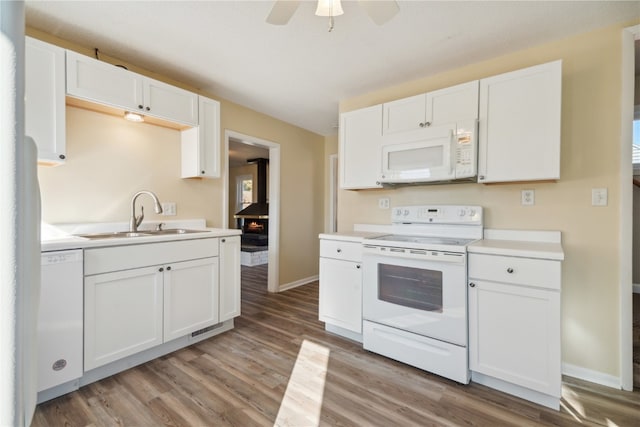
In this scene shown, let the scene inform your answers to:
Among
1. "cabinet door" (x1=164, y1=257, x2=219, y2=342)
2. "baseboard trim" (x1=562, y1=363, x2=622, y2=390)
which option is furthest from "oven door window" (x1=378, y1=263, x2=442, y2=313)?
"cabinet door" (x1=164, y1=257, x2=219, y2=342)

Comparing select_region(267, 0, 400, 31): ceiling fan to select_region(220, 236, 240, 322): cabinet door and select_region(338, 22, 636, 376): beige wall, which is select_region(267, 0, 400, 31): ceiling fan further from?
select_region(220, 236, 240, 322): cabinet door

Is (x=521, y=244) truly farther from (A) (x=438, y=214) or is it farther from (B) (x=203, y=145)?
(B) (x=203, y=145)

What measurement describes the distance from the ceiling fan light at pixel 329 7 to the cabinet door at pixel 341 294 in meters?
1.82

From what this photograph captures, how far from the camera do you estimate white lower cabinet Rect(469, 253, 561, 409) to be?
170cm

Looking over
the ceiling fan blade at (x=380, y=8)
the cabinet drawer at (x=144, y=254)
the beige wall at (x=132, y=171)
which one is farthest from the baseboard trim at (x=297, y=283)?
the ceiling fan blade at (x=380, y=8)

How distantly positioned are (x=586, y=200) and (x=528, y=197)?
0.34 metres

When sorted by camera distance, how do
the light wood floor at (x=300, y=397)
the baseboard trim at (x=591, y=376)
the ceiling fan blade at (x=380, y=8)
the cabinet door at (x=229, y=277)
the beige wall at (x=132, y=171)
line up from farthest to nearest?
1. the cabinet door at (x=229, y=277)
2. the beige wall at (x=132, y=171)
3. the baseboard trim at (x=591, y=376)
4. the light wood floor at (x=300, y=397)
5. the ceiling fan blade at (x=380, y=8)

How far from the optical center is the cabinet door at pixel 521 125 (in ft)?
6.46

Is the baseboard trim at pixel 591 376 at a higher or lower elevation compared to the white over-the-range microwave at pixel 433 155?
lower

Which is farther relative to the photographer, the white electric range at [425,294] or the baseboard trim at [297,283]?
the baseboard trim at [297,283]

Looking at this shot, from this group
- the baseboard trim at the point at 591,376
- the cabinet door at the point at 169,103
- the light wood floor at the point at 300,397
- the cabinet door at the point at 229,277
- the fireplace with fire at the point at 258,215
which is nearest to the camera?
the light wood floor at the point at 300,397

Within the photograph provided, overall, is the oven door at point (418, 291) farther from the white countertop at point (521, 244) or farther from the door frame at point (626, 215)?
the door frame at point (626, 215)

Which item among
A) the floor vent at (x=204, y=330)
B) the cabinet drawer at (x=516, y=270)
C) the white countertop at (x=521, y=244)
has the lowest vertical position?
the floor vent at (x=204, y=330)

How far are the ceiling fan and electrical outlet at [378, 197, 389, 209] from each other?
170 centimetres
